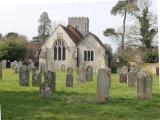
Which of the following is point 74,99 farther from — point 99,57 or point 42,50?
point 42,50

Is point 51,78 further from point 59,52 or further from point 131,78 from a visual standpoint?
point 131,78

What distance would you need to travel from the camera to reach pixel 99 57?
14.2m

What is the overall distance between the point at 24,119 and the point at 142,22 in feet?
17.8

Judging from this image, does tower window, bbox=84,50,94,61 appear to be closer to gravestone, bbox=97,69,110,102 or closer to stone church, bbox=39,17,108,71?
stone church, bbox=39,17,108,71

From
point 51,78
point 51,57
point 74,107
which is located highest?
point 51,57

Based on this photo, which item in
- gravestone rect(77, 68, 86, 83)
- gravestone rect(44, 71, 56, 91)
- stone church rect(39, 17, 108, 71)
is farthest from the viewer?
gravestone rect(77, 68, 86, 83)

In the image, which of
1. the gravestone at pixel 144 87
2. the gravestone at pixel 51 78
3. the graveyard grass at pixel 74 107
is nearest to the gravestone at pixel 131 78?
the graveyard grass at pixel 74 107

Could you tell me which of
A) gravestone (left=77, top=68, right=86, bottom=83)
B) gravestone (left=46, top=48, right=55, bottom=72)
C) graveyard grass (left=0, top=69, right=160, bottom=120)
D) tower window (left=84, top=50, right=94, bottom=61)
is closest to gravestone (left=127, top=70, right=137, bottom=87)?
tower window (left=84, top=50, right=94, bottom=61)

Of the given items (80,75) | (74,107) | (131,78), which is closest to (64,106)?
(74,107)

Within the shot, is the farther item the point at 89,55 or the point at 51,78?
the point at 89,55

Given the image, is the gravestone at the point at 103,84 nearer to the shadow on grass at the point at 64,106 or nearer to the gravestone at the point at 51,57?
the shadow on grass at the point at 64,106

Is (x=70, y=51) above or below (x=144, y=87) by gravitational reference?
above

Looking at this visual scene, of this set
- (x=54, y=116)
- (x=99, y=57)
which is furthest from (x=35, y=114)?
(x=99, y=57)

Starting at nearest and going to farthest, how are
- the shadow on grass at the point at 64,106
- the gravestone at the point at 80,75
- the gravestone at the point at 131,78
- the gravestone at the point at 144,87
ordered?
the shadow on grass at the point at 64,106 < the gravestone at the point at 144,87 < the gravestone at the point at 131,78 < the gravestone at the point at 80,75
